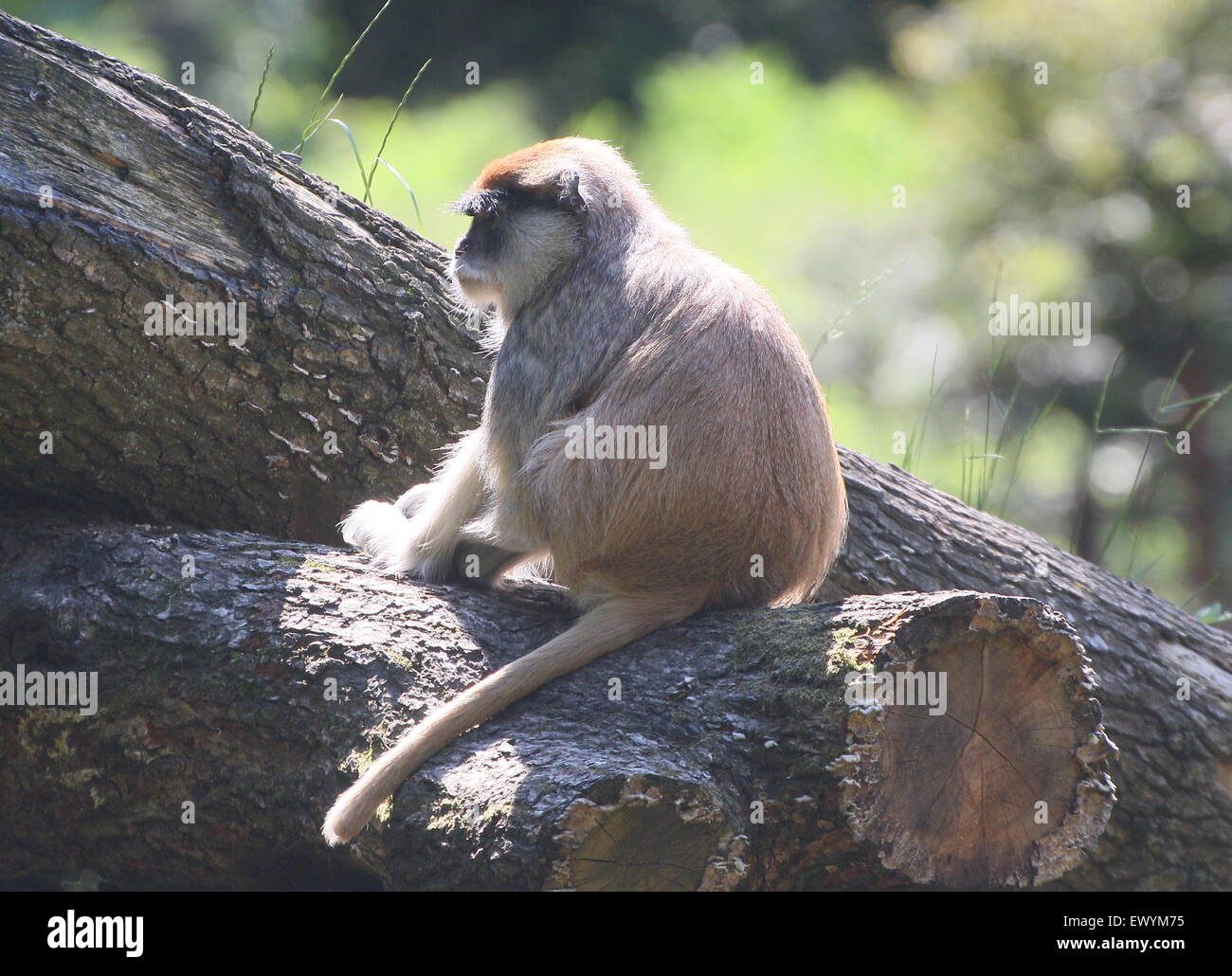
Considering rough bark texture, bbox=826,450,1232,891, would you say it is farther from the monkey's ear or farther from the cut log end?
the monkey's ear

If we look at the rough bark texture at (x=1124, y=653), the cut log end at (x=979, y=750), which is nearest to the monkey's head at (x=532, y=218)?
the rough bark texture at (x=1124, y=653)

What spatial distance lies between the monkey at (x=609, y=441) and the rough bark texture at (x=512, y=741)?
16 cm

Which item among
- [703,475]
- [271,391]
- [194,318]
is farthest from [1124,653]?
[194,318]

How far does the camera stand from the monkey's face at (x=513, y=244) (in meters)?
3.76

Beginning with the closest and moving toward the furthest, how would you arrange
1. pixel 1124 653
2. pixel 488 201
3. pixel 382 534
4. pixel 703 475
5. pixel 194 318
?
pixel 703 475, pixel 194 318, pixel 382 534, pixel 488 201, pixel 1124 653

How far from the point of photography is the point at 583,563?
10.7ft

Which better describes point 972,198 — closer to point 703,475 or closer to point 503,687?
point 703,475

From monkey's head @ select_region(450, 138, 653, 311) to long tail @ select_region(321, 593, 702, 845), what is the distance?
1.21 m

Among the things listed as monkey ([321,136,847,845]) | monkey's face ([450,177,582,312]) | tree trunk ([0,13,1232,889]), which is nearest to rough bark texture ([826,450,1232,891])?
tree trunk ([0,13,1232,889])

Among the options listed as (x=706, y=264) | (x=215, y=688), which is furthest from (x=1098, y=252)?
(x=215, y=688)

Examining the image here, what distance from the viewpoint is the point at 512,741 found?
106 inches

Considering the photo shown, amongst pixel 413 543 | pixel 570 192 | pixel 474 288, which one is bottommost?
pixel 413 543

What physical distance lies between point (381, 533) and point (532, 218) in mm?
1122
